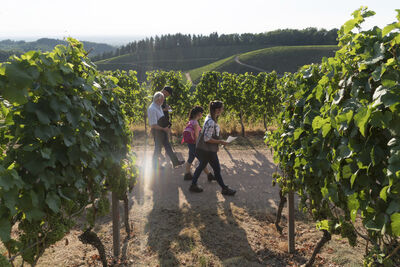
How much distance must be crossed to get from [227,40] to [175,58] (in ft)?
63.8

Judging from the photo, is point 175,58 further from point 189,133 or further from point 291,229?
point 291,229

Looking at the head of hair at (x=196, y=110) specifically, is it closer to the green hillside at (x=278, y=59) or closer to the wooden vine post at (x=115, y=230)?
the wooden vine post at (x=115, y=230)

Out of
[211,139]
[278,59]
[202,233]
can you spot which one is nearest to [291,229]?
[202,233]

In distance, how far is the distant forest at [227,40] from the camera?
89250 millimetres

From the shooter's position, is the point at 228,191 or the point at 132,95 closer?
the point at 228,191

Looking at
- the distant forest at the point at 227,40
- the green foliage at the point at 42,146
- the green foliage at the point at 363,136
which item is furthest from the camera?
the distant forest at the point at 227,40

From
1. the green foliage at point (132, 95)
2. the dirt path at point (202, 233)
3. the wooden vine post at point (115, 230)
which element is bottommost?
the dirt path at point (202, 233)

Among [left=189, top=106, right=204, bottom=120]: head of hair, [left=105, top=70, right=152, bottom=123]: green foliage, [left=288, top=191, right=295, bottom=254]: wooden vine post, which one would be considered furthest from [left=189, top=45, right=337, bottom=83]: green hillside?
[left=288, top=191, right=295, bottom=254]: wooden vine post

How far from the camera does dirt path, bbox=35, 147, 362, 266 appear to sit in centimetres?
432

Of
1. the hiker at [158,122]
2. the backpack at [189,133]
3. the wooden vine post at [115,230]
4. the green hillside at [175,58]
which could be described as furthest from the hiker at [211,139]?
the green hillside at [175,58]

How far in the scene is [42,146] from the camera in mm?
2547

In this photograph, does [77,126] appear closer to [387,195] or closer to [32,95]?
[32,95]

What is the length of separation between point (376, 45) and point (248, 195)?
4.82 m

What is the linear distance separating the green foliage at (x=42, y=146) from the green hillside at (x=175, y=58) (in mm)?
82609
